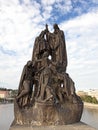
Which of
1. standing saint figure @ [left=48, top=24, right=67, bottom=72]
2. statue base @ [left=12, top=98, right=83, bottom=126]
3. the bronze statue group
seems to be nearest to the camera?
statue base @ [left=12, top=98, right=83, bottom=126]

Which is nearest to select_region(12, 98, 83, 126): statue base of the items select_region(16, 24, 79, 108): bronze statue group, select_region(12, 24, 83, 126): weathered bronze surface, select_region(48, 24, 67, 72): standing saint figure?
select_region(12, 24, 83, 126): weathered bronze surface

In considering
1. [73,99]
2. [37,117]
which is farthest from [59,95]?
[37,117]

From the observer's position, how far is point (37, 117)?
7.77m

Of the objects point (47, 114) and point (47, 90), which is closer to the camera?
point (47, 114)

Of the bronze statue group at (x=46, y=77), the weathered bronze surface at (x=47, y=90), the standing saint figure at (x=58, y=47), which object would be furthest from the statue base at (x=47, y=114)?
the standing saint figure at (x=58, y=47)

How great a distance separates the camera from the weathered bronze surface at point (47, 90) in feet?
25.5

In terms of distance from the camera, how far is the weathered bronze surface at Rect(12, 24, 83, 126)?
776 cm

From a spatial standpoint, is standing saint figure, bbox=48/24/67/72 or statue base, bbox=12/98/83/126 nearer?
statue base, bbox=12/98/83/126

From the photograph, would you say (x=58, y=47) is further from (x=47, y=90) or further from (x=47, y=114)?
(x=47, y=114)

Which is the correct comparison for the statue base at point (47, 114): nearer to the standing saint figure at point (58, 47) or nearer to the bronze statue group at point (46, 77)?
the bronze statue group at point (46, 77)

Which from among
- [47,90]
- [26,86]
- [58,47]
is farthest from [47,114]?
[58,47]

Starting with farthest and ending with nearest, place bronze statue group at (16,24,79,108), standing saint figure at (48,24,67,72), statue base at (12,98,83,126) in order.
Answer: standing saint figure at (48,24,67,72), bronze statue group at (16,24,79,108), statue base at (12,98,83,126)

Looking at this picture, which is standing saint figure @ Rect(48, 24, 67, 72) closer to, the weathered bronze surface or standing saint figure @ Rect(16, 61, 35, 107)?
the weathered bronze surface

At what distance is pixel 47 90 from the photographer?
7.92 metres
